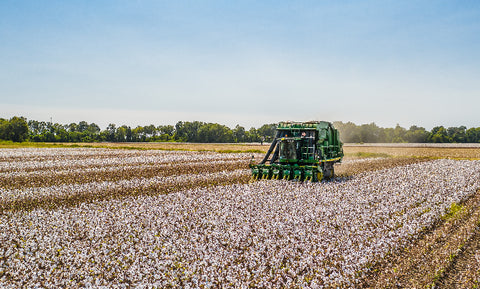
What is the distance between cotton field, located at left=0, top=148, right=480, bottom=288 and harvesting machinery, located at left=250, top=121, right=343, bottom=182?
1066mm

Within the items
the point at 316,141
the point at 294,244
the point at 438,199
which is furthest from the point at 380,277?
the point at 316,141

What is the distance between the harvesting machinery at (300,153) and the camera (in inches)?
690

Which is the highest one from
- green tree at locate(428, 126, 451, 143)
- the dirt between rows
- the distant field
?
green tree at locate(428, 126, 451, 143)

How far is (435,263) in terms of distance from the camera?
7.49 m

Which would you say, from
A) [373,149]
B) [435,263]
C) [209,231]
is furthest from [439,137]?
[209,231]

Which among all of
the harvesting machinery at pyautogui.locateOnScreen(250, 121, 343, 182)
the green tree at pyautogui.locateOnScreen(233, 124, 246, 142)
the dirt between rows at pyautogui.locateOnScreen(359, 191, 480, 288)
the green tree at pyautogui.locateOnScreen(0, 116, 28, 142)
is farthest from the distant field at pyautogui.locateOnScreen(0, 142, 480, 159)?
the green tree at pyautogui.locateOnScreen(233, 124, 246, 142)

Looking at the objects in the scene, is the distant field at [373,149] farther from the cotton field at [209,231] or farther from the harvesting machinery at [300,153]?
the cotton field at [209,231]

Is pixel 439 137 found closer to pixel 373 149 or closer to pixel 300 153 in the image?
pixel 373 149

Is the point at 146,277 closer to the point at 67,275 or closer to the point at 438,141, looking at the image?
the point at 67,275

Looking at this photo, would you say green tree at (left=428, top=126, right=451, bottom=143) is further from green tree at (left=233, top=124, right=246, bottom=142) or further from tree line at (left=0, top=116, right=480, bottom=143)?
green tree at (left=233, top=124, right=246, bottom=142)

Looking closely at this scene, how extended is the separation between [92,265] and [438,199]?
41.2 feet

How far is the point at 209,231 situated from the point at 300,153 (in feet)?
32.8

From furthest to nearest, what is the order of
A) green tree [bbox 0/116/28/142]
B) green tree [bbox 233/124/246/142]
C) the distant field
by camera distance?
1. green tree [bbox 233/124/246/142]
2. green tree [bbox 0/116/28/142]
3. the distant field

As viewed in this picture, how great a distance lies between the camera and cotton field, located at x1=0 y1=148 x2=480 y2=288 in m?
6.88
